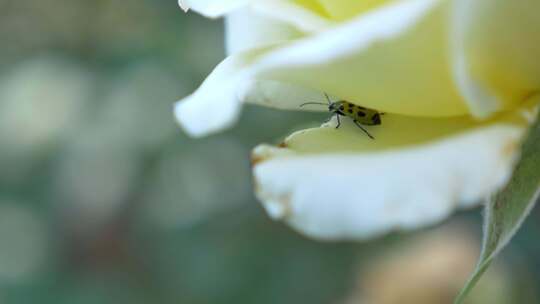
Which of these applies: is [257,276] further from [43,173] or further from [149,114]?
[43,173]

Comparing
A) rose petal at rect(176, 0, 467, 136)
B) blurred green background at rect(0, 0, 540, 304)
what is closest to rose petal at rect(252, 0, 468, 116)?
rose petal at rect(176, 0, 467, 136)

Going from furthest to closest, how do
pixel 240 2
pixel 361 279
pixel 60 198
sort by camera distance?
1. pixel 60 198
2. pixel 361 279
3. pixel 240 2

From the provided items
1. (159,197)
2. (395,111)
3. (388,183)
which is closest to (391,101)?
(395,111)

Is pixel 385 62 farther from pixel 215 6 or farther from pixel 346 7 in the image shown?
pixel 215 6

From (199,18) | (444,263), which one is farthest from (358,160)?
(199,18)

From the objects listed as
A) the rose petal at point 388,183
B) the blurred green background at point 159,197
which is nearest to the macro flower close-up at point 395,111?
the rose petal at point 388,183

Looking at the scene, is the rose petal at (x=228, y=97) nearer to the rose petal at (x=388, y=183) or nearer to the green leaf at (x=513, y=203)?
the rose petal at (x=388, y=183)
